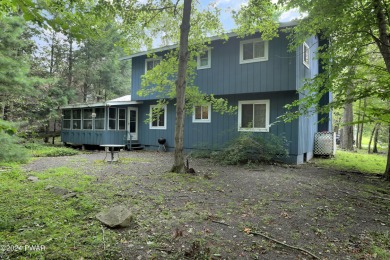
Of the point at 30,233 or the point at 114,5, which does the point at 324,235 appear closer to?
the point at 30,233

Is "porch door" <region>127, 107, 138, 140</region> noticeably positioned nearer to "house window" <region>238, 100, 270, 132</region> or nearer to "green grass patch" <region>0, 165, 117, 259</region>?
"house window" <region>238, 100, 270, 132</region>

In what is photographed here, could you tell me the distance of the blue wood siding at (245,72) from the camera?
979 cm

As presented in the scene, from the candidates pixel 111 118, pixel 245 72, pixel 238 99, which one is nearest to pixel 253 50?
pixel 245 72

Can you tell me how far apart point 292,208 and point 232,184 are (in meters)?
1.94

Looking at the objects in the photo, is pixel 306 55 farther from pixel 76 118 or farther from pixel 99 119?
pixel 76 118

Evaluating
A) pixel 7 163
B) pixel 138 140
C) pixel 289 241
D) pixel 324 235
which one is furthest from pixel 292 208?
pixel 138 140

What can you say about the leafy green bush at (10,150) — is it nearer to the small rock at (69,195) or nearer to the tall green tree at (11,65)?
the tall green tree at (11,65)

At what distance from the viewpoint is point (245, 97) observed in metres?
11.2

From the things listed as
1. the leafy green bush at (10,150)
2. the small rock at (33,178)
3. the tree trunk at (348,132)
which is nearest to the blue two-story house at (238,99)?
the tree trunk at (348,132)

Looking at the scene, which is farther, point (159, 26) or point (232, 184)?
point (159, 26)

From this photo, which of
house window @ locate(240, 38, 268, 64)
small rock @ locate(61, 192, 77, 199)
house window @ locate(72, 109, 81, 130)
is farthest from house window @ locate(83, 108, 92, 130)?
small rock @ locate(61, 192, 77, 199)

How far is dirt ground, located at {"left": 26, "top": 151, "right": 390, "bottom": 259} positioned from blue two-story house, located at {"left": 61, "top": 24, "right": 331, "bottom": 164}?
404 cm

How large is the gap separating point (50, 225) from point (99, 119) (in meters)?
12.4

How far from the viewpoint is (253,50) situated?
10.6 meters
